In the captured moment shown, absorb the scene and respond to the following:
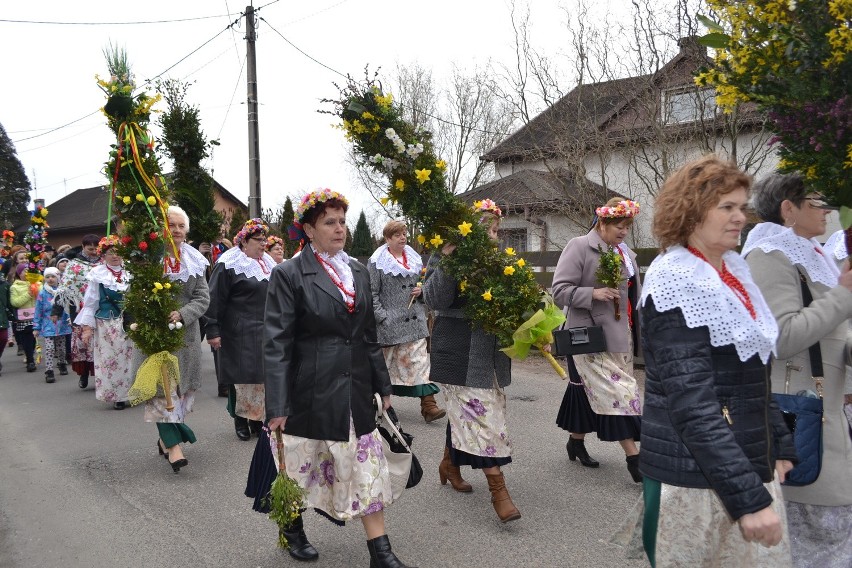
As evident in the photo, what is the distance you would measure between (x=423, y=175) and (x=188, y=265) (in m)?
2.75

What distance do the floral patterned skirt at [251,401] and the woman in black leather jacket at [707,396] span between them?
467 cm

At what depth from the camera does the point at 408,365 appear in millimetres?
7152

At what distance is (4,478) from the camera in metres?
5.79

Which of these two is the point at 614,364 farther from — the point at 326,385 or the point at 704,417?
the point at 704,417

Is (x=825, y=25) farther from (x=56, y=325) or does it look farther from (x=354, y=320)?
(x=56, y=325)

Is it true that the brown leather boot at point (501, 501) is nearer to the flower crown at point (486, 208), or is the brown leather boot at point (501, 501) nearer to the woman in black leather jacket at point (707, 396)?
the flower crown at point (486, 208)

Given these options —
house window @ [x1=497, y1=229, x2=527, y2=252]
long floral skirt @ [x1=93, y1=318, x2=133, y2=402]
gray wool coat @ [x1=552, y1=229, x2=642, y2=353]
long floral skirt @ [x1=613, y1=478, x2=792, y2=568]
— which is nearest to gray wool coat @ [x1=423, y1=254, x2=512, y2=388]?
gray wool coat @ [x1=552, y1=229, x2=642, y2=353]

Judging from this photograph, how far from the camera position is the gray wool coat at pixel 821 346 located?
2.52 meters

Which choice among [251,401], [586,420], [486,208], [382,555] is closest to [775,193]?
[486,208]

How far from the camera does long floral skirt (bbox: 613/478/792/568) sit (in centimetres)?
223

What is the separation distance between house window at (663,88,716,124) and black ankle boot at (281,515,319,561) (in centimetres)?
911

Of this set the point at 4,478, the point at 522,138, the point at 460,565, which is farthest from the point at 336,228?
the point at 522,138

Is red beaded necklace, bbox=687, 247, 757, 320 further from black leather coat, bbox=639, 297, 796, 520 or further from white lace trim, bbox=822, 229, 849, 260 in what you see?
white lace trim, bbox=822, 229, 849, 260

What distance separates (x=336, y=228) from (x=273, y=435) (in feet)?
3.96
